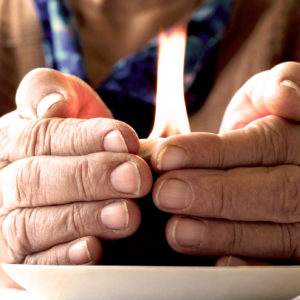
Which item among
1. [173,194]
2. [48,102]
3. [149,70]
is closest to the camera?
[173,194]

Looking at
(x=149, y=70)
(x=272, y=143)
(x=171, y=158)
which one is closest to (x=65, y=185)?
(x=171, y=158)

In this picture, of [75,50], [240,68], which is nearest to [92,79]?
[75,50]

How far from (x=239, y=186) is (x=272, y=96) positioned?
121 mm

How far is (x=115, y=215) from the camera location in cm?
43

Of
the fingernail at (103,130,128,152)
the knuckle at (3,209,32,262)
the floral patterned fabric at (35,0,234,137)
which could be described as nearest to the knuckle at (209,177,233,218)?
the fingernail at (103,130,128,152)

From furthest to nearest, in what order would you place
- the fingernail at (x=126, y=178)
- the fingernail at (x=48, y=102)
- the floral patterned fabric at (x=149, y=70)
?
1. the floral patterned fabric at (x=149, y=70)
2. the fingernail at (x=48, y=102)
3. the fingernail at (x=126, y=178)

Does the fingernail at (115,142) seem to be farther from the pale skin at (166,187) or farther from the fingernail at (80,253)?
the fingernail at (80,253)

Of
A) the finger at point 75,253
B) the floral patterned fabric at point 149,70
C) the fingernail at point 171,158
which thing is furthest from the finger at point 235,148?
the floral patterned fabric at point 149,70

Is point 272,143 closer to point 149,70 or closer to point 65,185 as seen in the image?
point 65,185

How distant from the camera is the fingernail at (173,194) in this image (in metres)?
0.42

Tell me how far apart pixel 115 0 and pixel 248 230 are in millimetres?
917

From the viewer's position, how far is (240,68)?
1.06 meters

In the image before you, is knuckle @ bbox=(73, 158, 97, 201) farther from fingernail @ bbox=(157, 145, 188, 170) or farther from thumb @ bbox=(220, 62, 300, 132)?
thumb @ bbox=(220, 62, 300, 132)

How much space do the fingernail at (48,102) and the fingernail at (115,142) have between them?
0.37ft
